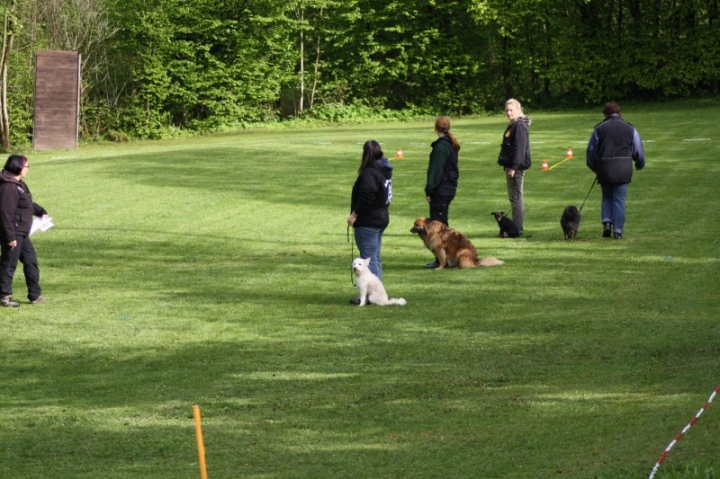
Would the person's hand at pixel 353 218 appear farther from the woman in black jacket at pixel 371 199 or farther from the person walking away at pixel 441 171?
the person walking away at pixel 441 171

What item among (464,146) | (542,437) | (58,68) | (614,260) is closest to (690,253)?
(614,260)

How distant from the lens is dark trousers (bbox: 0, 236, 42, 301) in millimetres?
14812

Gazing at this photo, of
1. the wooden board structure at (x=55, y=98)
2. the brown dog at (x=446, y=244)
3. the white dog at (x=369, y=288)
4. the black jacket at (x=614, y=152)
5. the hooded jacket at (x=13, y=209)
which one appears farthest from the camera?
the wooden board structure at (x=55, y=98)

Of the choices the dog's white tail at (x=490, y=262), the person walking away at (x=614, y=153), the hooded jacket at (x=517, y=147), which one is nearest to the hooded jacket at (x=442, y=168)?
the dog's white tail at (x=490, y=262)

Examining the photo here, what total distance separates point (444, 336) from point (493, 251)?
245 inches

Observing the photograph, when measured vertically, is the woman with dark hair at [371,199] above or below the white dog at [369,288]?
above

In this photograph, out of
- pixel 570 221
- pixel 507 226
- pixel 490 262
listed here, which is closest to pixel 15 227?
pixel 490 262

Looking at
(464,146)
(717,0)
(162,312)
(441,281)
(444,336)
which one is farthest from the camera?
(717,0)

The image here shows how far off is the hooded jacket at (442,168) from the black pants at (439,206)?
0.21 ft

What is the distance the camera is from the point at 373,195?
46.4ft

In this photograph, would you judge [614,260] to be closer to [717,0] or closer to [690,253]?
[690,253]

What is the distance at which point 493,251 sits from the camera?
18531 mm

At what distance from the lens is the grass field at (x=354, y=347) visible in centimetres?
855

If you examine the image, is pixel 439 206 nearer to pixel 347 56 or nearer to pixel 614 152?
pixel 614 152
